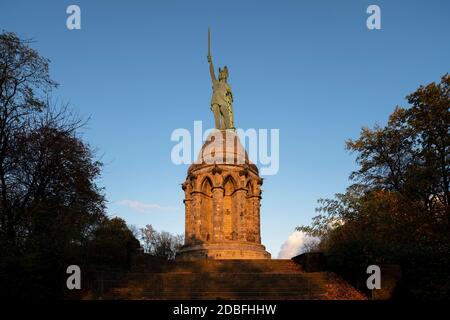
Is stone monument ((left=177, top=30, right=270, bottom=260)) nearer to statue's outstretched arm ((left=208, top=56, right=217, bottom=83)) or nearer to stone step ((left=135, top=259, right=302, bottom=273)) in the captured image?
stone step ((left=135, top=259, right=302, bottom=273))

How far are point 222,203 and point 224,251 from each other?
10.7 feet

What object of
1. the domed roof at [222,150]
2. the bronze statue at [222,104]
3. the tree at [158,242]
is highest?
the bronze statue at [222,104]

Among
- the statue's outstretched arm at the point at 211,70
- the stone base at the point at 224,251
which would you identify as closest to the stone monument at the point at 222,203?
the stone base at the point at 224,251

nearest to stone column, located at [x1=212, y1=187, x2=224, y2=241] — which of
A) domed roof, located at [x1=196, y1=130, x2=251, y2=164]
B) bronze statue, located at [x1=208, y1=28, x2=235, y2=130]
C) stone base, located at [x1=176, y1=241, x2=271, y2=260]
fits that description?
stone base, located at [x1=176, y1=241, x2=271, y2=260]

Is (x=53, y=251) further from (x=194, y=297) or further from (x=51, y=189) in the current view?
(x=194, y=297)

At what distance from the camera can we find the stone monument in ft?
84.1

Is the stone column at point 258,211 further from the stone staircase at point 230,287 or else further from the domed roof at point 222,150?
the stone staircase at point 230,287

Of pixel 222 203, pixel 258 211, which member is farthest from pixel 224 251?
pixel 258 211

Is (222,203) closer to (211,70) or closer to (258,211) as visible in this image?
(258,211)

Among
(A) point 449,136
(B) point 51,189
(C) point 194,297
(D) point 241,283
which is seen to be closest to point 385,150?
(A) point 449,136

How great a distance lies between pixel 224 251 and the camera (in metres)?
25.0

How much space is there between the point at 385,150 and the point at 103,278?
2155cm

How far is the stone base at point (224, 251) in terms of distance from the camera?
2492 cm
